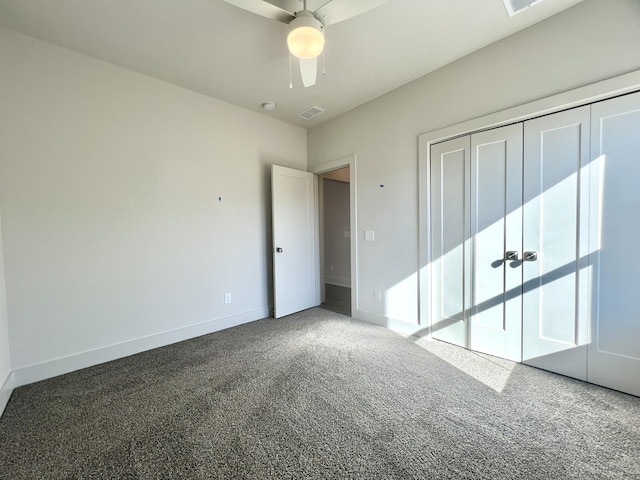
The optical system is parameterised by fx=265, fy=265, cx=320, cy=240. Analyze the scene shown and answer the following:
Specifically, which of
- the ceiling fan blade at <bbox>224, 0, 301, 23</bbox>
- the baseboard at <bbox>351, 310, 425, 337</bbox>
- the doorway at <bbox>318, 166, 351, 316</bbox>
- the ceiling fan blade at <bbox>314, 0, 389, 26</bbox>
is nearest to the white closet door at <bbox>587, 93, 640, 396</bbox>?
the baseboard at <bbox>351, 310, 425, 337</bbox>

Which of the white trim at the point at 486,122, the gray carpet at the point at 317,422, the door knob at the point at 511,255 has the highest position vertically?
the white trim at the point at 486,122

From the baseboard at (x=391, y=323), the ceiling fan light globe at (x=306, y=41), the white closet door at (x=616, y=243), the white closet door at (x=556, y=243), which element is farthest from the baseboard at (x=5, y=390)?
the white closet door at (x=616, y=243)

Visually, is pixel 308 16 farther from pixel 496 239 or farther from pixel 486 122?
pixel 496 239

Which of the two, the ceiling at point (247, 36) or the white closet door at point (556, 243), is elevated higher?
the ceiling at point (247, 36)

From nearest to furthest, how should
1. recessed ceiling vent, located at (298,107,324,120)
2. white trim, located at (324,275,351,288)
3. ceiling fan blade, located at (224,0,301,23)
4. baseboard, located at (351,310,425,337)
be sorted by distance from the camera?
ceiling fan blade, located at (224,0,301,23) < baseboard, located at (351,310,425,337) < recessed ceiling vent, located at (298,107,324,120) < white trim, located at (324,275,351,288)

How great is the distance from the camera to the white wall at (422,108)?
6.21 feet

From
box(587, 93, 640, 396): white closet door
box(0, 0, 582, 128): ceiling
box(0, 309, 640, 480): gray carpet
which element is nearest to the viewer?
box(0, 309, 640, 480): gray carpet

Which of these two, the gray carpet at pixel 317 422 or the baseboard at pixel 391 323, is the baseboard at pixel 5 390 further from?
the baseboard at pixel 391 323

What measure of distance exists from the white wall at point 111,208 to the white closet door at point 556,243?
9.94 ft

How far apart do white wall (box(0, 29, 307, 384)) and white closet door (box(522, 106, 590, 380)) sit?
119 inches

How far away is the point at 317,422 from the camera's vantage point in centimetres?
165

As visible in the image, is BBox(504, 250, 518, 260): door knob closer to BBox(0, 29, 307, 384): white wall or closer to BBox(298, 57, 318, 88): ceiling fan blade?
BBox(298, 57, 318, 88): ceiling fan blade

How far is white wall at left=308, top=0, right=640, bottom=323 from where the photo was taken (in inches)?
74.5

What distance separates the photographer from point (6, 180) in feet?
6.81
